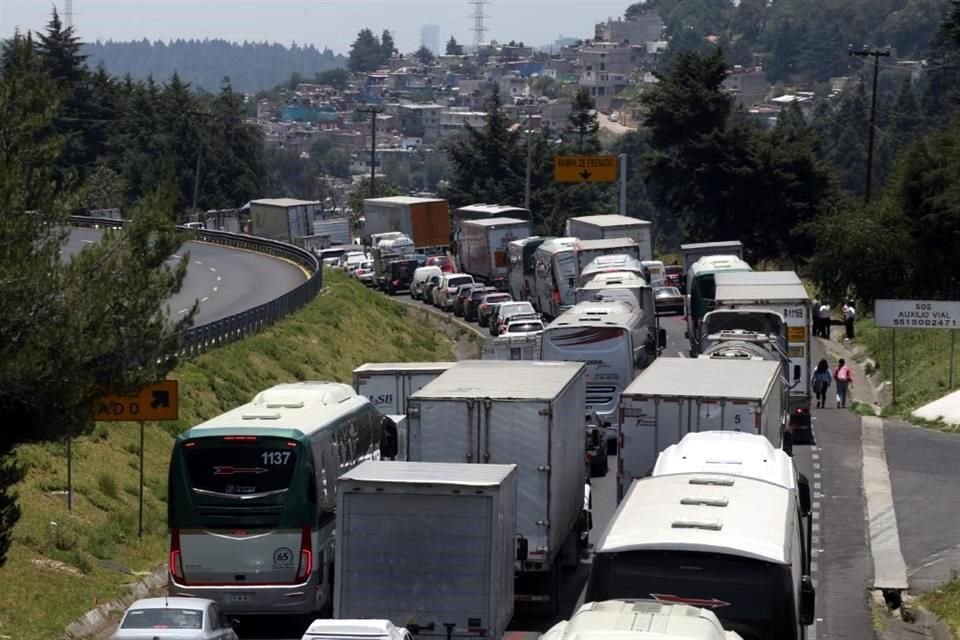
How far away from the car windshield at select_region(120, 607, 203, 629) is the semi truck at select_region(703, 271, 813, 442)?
2199 cm

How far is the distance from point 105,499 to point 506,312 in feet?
116

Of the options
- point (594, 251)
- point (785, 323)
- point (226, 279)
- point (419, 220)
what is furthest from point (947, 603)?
point (419, 220)

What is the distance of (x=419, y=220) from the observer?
88500mm

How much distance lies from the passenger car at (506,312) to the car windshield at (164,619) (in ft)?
140

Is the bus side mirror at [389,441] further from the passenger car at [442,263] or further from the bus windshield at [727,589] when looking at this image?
the passenger car at [442,263]

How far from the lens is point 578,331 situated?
120ft

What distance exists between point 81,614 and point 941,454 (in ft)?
69.9

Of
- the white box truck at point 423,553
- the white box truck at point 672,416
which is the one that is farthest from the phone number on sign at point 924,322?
the white box truck at point 423,553

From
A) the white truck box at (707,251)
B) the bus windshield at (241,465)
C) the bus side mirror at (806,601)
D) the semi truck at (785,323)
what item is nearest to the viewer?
the bus side mirror at (806,601)

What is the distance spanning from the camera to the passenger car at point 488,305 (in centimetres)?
6622

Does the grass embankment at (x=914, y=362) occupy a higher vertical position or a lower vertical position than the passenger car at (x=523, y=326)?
lower

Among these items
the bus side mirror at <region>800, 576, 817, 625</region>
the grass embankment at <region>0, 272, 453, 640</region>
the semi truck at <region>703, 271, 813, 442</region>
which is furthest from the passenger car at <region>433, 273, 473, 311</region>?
the bus side mirror at <region>800, 576, 817, 625</region>

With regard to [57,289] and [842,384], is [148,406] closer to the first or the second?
[57,289]

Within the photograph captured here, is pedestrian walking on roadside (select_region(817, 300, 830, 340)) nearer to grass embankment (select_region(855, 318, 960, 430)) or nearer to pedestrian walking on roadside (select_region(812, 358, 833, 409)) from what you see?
grass embankment (select_region(855, 318, 960, 430))
